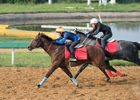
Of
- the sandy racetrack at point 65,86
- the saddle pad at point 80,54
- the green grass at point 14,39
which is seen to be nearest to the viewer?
the sandy racetrack at point 65,86

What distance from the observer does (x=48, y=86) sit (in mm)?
8508

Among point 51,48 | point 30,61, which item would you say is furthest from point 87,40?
point 30,61

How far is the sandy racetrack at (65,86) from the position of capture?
7457 mm

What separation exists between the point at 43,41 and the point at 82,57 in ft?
4.20

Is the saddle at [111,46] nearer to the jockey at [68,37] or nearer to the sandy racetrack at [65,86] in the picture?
the sandy racetrack at [65,86]

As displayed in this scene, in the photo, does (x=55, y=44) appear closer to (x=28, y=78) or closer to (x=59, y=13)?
(x=28, y=78)

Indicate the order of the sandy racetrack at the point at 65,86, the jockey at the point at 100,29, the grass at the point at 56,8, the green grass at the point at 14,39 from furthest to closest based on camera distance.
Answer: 1. the grass at the point at 56,8
2. the green grass at the point at 14,39
3. the jockey at the point at 100,29
4. the sandy racetrack at the point at 65,86

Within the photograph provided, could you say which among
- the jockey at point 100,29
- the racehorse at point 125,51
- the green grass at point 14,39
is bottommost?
the green grass at point 14,39

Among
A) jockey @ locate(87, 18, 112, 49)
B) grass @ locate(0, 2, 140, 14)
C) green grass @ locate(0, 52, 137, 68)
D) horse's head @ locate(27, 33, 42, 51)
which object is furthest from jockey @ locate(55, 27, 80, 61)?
grass @ locate(0, 2, 140, 14)

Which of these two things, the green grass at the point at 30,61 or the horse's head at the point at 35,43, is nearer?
the horse's head at the point at 35,43

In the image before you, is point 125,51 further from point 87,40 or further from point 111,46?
point 87,40

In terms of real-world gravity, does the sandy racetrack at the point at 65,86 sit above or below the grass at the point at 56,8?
below

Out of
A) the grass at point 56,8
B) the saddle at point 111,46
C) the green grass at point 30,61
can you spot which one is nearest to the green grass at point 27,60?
the green grass at point 30,61

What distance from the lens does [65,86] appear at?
339 inches
